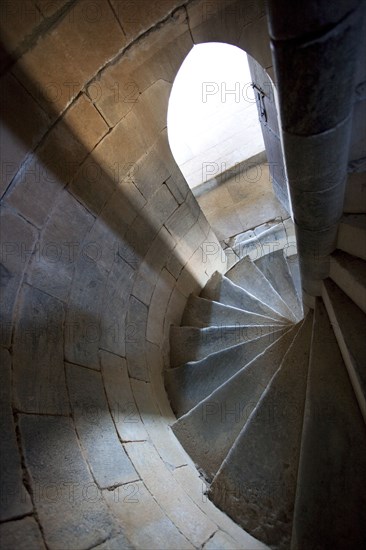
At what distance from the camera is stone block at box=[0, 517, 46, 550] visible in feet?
3.92

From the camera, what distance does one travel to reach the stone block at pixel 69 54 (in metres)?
1.53

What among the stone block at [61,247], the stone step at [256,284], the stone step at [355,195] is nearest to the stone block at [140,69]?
the stone block at [61,247]

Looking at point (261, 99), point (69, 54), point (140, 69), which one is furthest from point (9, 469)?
point (261, 99)

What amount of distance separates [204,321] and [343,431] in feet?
6.28

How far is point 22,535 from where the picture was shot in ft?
4.06

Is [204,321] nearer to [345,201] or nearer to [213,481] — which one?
[213,481]

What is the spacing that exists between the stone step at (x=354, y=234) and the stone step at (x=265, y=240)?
2.47m

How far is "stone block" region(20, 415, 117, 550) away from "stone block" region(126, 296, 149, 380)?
950 mm

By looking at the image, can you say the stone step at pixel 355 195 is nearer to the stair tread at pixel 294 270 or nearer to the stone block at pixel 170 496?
the stone block at pixel 170 496

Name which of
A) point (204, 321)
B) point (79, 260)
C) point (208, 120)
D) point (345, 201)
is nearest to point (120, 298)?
point (79, 260)

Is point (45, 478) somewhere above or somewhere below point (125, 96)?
below

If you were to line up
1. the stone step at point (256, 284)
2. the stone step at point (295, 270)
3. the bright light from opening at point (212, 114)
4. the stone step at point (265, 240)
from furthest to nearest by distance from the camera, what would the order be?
the bright light from opening at point (212, 114) → the stone step at point (265, 240) → the stone step at point (295, 270) → the stone step at point (256, 284)

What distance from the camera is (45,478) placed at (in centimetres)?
143

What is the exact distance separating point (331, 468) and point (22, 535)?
155 centimetres
